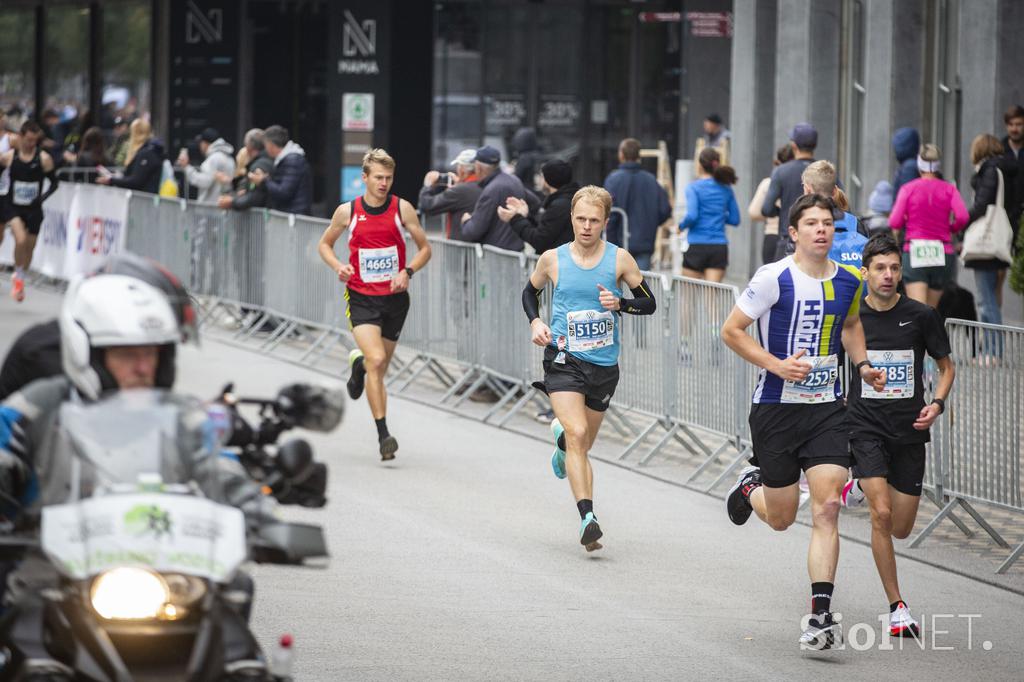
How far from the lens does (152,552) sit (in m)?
4.72

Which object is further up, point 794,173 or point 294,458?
point 794,173

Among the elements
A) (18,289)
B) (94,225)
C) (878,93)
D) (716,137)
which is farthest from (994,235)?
(94,225)

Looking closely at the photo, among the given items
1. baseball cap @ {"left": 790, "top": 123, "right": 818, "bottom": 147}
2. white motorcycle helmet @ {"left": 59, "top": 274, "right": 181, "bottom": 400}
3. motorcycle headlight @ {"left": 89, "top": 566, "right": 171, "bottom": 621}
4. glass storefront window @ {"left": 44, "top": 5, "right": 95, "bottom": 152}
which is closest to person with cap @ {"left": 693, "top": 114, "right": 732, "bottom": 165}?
baseball cap @ {"left": 790, "top": 123, "right": 818, "bottom": 147}

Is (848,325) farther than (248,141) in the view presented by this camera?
No

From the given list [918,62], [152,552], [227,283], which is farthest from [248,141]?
[152,552]

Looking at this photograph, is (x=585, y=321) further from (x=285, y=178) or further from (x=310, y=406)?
(x=285, y=178)

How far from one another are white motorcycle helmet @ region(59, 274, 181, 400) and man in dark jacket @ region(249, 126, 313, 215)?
14.5 metres

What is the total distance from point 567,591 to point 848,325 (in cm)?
190

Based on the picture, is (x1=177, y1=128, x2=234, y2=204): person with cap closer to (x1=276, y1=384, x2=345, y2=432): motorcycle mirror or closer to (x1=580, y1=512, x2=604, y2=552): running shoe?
(x1=580, y1=512, x2=604, y2=552): running shoe

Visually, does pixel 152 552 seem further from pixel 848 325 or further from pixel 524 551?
pixel 524 551

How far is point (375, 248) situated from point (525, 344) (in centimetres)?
207

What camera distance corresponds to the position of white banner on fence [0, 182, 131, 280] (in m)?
22.7

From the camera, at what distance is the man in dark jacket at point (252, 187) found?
19.6 meters

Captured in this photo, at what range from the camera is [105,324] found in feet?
16.7
